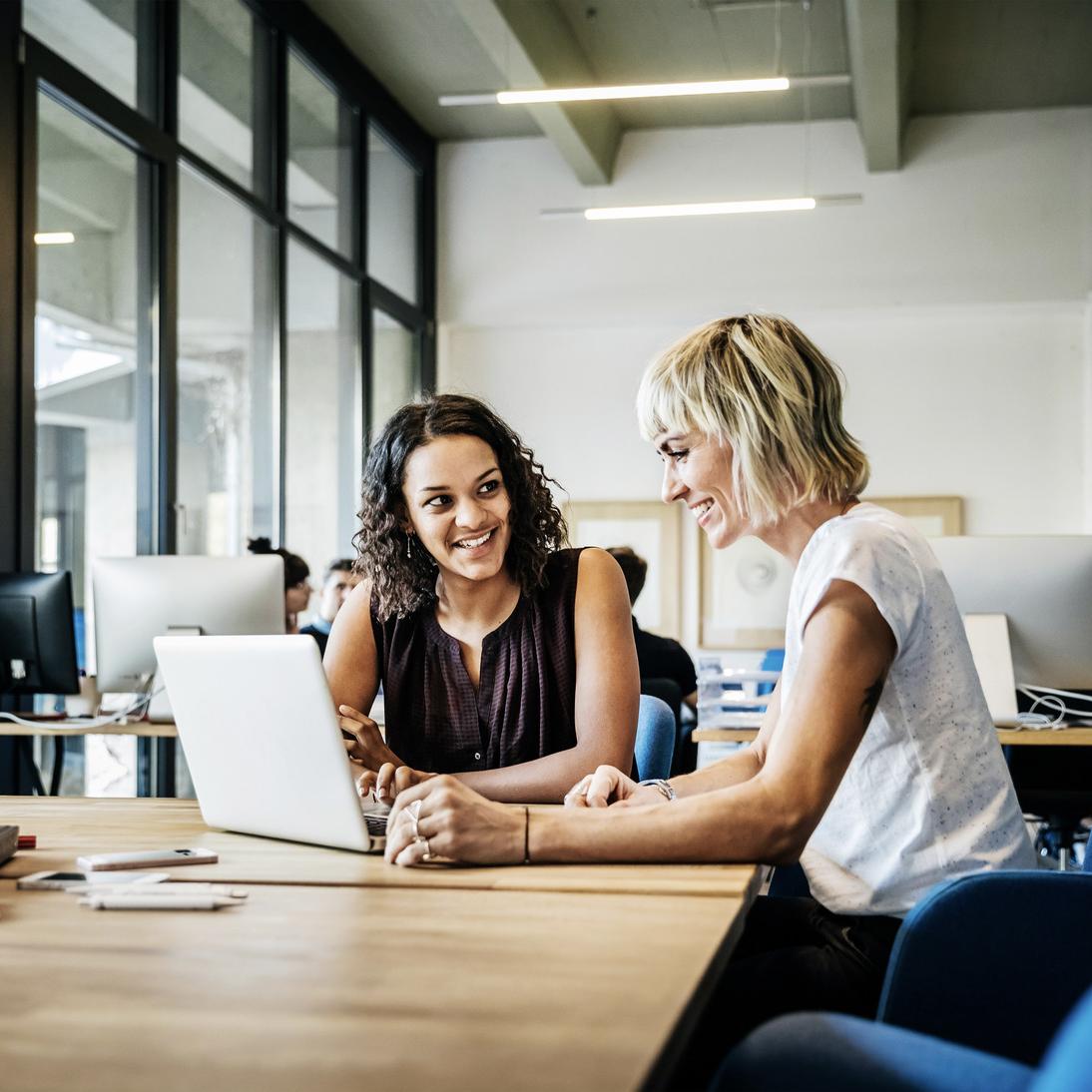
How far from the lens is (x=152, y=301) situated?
5.38m

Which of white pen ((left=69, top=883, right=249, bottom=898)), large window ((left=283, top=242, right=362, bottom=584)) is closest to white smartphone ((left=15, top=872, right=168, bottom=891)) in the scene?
white pen ((left=69, top=883, right=249, bottom=898))

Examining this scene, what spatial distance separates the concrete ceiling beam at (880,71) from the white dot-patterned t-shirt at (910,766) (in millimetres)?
4881

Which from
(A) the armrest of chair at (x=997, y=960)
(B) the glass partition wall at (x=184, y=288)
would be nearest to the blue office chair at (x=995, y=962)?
(A) the armrest of chair at (x=997, y=960)

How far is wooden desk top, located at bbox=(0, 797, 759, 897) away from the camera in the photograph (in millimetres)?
1337

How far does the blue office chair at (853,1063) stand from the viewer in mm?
915

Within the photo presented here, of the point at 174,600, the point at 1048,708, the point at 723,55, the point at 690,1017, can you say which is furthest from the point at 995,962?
the point at 723,55

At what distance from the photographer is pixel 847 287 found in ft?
26.3

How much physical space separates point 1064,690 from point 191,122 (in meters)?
4.16

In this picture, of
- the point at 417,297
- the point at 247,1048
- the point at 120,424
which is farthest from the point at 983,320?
the point at 247,1048

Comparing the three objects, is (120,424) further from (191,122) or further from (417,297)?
(417,297)

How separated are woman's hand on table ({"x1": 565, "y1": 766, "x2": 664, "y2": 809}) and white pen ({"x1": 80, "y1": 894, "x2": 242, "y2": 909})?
1.63 ft

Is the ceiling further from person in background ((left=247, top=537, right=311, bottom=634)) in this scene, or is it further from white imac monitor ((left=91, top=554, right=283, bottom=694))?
white imac monitor ((left=91, top=554, right=283, bottom=694))

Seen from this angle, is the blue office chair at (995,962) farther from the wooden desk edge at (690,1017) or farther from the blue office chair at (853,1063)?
the blue office chair at (853,1063)

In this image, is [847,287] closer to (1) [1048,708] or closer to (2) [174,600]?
(1) [1048,708]
